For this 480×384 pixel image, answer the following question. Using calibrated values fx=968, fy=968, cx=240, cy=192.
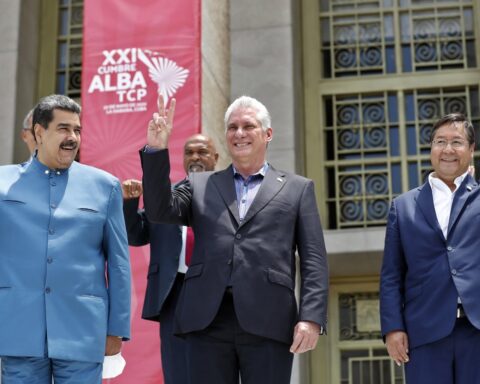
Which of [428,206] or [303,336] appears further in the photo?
[428,206]

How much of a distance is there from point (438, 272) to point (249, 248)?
938mm

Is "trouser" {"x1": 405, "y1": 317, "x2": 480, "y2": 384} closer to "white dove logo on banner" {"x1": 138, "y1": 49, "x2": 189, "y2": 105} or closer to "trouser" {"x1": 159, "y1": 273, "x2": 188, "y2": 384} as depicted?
"trouser" {"x1": 159, "y1": 273, "x2": 188, "y2": 384}

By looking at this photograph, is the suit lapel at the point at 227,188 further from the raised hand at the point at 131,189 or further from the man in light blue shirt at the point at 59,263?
the raised hand at the point at 131,189

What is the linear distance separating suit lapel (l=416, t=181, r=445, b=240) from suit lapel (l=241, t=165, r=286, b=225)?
2.40 ft

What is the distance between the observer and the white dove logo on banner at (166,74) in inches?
302

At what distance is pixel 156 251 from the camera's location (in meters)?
5.39

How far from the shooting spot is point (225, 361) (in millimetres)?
4098

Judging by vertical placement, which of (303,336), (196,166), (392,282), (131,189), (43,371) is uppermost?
(196,166)

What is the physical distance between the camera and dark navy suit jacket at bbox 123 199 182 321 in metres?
5.23

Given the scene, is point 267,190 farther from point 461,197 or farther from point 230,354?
point 461,197

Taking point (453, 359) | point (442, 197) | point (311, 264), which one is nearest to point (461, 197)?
point (442, 197)

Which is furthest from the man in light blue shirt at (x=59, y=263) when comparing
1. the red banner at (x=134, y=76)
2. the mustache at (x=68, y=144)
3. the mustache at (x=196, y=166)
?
the red banner at (x=134, y=76)

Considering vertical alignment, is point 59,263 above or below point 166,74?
below

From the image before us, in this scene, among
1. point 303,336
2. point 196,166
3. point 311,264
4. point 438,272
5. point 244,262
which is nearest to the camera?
point 303,336
